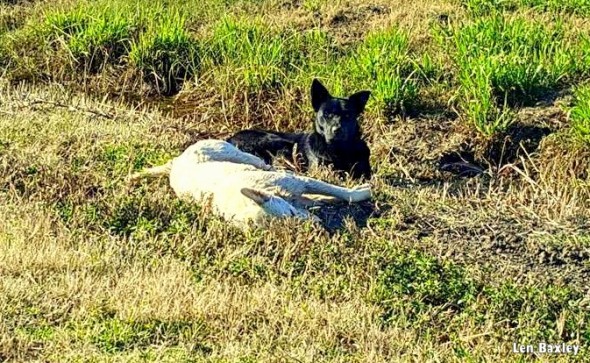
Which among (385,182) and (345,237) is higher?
(345,237)

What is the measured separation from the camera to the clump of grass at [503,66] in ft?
32.8

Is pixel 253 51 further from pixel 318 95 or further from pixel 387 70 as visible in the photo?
pixel 318 95

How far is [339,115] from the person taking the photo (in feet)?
29.7

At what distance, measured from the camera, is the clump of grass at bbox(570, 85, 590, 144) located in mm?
9055

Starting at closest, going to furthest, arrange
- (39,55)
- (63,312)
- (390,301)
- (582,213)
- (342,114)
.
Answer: (63,312) < (390,301) < (582,213) < (342,114) < (39,55)

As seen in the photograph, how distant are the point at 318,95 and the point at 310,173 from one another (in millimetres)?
828

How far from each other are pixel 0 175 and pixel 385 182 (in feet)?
10.4

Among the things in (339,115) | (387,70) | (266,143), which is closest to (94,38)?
(387,70)

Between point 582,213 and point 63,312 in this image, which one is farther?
point 582,213

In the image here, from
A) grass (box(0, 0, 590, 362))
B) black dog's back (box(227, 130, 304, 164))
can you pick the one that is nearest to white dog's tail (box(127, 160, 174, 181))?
grass (box(0, 0, 590, 362))

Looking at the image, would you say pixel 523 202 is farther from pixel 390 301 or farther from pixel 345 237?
pixel 390 301

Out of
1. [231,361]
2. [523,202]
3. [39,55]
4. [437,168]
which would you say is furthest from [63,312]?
[39,55]

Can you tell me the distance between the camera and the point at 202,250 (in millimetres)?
6770

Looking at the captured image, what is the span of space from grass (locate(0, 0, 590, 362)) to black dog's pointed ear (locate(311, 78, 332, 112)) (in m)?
0.83
